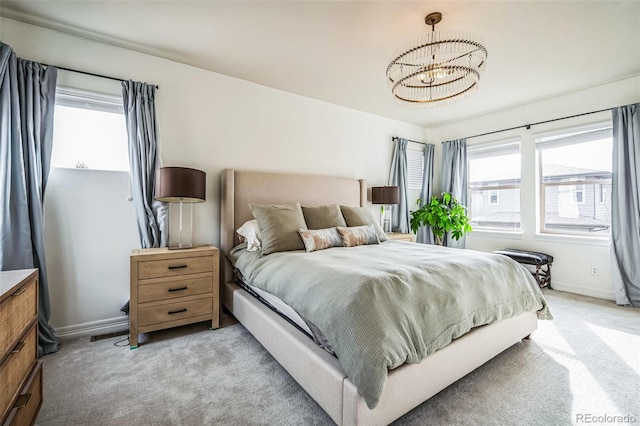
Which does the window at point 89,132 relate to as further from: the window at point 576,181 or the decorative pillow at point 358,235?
the window at point 576,181

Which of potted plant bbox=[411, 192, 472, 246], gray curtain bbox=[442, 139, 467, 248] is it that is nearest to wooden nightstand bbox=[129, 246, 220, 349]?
potted plant bbox=[411, 192, 472, 246]

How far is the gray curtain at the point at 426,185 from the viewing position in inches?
196

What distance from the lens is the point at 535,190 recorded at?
400cm

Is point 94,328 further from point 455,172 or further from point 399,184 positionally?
point 455,172

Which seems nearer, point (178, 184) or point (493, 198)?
point (178, 184)

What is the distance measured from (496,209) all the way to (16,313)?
5.45 meters

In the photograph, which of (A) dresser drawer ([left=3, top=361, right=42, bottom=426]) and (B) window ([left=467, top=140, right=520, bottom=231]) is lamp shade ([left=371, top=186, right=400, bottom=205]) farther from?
(A) dresser drawer ([left=3, top=361, right=42, bottom=426])

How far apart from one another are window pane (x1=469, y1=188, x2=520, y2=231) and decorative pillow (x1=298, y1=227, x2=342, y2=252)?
10.5 ft

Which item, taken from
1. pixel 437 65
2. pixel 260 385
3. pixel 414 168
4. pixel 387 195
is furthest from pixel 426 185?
pixel 260 385

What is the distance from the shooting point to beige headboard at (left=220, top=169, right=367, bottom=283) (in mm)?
2916

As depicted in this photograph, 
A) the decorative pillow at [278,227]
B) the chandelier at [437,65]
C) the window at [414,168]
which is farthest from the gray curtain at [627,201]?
the decorative pillow at [278,227]

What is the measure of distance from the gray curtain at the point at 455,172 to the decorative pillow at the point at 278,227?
3.27 meters

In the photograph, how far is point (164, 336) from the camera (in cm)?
238

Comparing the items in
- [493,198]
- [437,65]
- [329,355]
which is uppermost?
[437,65]
